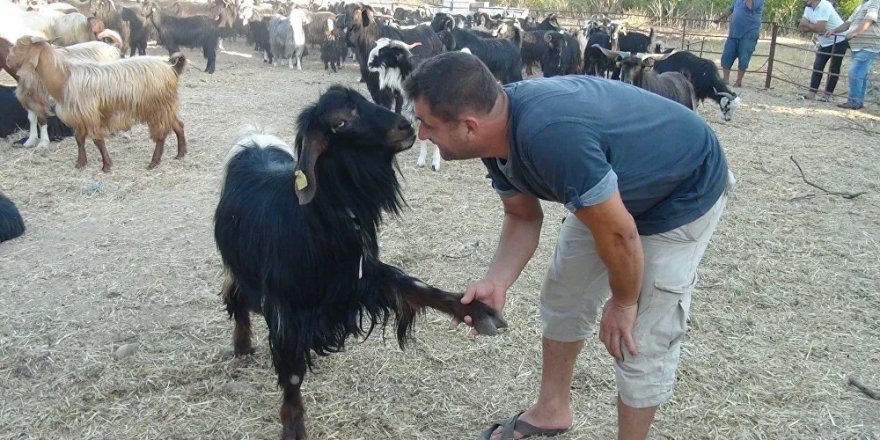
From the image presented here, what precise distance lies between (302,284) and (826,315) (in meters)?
3.38

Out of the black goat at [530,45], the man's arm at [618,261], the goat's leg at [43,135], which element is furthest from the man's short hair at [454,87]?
the black goat at [530,45]

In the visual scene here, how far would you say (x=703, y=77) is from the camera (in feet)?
35.2

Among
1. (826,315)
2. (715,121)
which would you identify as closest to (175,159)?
(826,315)

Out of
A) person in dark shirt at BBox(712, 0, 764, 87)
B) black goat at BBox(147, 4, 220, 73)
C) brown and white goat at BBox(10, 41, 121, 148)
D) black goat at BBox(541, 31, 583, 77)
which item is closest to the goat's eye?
brown and white goat at BBox(10, 41, 121, 148)

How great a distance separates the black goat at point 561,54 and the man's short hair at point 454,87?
1251cm

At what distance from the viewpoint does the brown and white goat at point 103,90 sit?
22.3 ft

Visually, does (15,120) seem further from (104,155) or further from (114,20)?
(114,20)

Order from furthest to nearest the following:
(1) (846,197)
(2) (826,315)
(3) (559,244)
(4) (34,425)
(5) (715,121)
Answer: (5) (715,121), (1) (846,197), (2) (826,315), (4) (34,425), (3) (559,244)

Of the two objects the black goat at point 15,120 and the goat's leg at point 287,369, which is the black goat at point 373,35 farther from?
the goat's leg at point 287,369

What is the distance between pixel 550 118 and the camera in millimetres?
2043

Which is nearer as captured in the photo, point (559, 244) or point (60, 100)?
point (559, 244)

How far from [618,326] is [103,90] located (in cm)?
625

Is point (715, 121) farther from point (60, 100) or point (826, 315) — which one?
point (60, 100)

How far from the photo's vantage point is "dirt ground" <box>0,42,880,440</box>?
3260 millimetres
